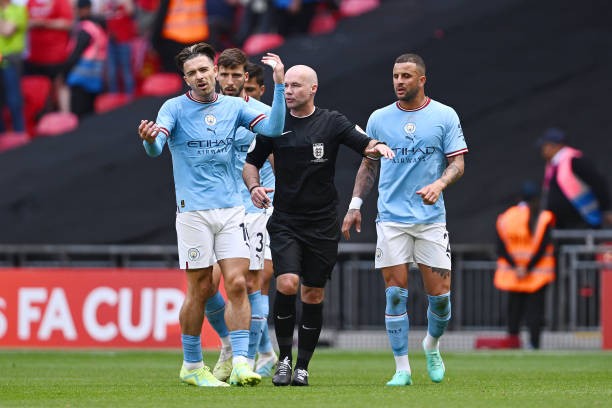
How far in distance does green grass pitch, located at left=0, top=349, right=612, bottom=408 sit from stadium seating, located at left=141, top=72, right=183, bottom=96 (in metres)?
6.73

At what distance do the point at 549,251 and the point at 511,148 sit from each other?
7.84 feet

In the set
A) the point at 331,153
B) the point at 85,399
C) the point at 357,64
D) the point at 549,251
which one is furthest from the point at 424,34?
the point at 85,399

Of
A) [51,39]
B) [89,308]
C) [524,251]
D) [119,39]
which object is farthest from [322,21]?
[89,308]

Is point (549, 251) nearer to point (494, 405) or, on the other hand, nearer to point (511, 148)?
point (511, 148)

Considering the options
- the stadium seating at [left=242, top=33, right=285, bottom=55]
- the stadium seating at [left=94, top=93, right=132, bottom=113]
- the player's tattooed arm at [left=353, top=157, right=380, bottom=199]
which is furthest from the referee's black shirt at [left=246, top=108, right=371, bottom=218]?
the stadium seating at [left=94, top=93, right=132, bottom=113]

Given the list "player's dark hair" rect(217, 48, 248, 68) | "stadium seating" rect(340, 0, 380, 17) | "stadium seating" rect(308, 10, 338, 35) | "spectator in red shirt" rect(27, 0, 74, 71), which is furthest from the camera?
"spectator in red shirt" rect(27, 0, 74, 71)

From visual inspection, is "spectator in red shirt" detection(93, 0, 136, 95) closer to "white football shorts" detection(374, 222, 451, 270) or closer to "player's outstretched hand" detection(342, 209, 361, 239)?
"white football shorts" detection(374, 222, 451, 270)

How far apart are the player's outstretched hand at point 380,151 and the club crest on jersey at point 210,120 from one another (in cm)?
111

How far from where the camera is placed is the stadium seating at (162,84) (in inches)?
956

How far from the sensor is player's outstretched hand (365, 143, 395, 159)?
1140 centimetres

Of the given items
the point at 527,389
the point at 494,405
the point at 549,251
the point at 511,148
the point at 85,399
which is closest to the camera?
the point at 494,405

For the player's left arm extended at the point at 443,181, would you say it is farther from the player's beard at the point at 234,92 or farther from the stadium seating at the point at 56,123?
the stadium seating at the point at 56,123

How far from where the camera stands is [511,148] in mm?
21578

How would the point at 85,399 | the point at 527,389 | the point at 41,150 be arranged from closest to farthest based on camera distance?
the point at 85,399 → the point at 527,389 → the point at 41,150
